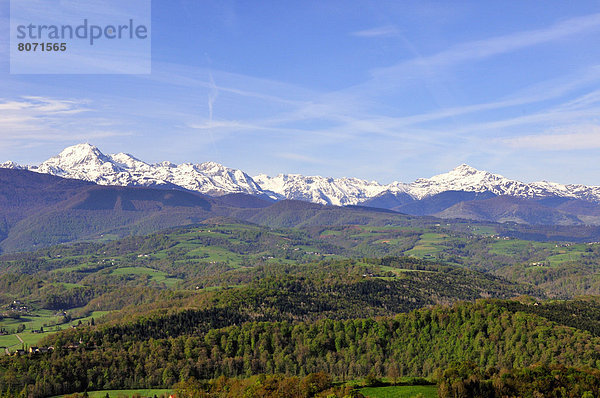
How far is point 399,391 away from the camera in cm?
12612

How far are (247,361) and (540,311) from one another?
107393mm

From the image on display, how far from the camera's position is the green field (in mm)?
121938

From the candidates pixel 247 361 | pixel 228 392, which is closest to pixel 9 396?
pixel 228 392

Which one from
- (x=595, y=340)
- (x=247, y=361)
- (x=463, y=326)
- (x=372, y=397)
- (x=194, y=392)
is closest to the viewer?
(x=372, y=397)

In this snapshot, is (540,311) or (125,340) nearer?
(125,340)

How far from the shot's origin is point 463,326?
189000mm

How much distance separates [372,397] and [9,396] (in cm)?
8823

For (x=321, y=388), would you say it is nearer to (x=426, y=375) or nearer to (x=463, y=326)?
(x=426, y=375)

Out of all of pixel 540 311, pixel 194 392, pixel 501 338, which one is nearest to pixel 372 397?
pixel 194 392

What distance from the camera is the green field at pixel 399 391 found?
122m

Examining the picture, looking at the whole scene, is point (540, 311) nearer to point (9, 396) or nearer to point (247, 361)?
point (247, 361)

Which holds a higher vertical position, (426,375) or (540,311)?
(540,311)

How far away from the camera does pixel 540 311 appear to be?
195 meters

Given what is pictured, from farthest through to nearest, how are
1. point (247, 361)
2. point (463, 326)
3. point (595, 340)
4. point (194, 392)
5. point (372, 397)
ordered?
point (463, 326) < point (247, 361) < point (595, 340) < point (194, 392) < point (372, 397)
